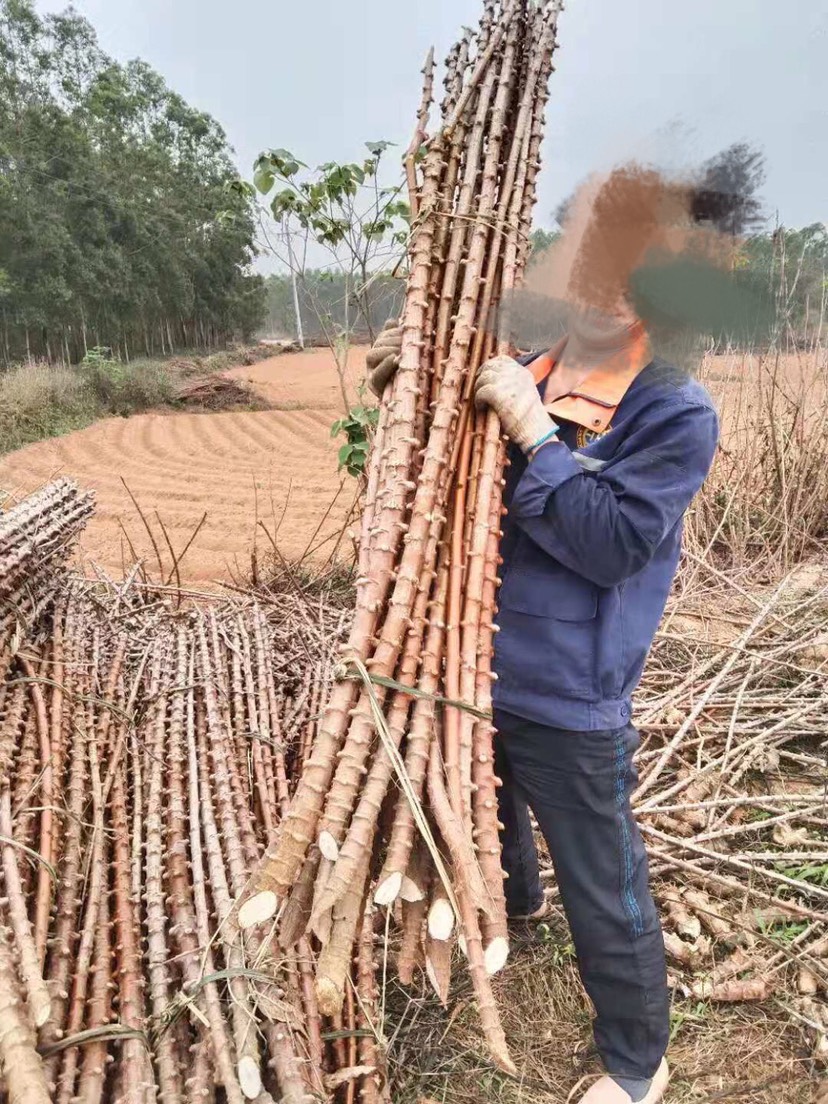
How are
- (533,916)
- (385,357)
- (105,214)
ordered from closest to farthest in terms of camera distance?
(385,357)
(533,916)
(105,214)

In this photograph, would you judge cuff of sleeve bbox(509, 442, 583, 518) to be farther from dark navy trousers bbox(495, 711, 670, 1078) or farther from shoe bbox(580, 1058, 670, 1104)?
shoe bbox(580, 1058, 670, 1104)

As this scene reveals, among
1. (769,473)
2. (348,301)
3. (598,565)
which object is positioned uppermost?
(348,301)

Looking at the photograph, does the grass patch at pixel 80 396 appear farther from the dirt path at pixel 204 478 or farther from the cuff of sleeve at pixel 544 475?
the cuff of sleeve at pixel 544 475

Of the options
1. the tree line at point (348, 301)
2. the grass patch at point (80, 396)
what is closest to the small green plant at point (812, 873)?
the tree line at point (348, 301)

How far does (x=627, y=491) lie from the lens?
3.80ft

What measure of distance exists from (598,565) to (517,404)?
31cm

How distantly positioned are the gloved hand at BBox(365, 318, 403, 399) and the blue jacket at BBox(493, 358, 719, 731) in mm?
310

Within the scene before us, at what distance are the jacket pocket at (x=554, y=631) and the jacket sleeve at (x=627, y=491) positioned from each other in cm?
9

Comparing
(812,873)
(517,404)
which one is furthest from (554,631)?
(812,873)

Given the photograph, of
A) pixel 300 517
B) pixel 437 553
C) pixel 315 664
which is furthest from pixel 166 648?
pixel 300 517

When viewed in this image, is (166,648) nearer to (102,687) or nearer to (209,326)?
(102,687)

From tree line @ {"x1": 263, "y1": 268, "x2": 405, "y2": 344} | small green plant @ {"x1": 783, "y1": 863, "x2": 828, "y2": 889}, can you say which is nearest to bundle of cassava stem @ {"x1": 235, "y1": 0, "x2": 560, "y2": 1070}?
tree line @ {"x1": 263, "y1": 268, "x2": 405, "y2": 344}

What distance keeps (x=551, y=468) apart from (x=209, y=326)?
29.1 metres

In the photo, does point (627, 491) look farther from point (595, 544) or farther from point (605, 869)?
point (605, 869)
